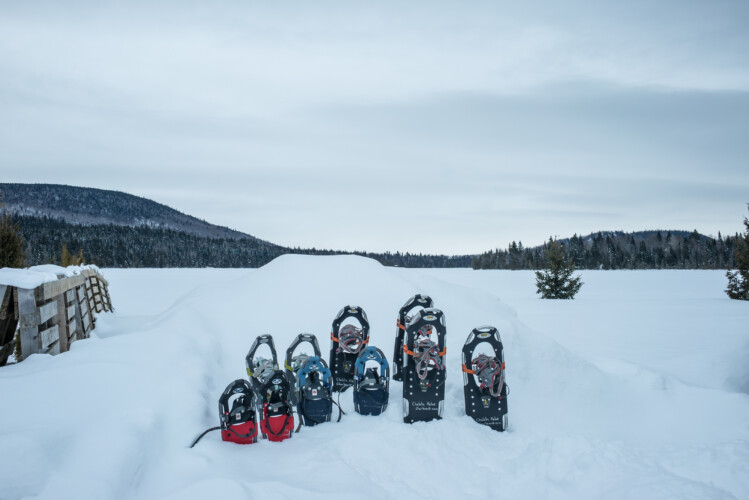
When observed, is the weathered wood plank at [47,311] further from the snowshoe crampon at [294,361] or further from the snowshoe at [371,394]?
the snowshoe at [371,394]

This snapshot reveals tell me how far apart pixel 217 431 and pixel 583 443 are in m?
4.61

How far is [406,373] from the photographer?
585 cm

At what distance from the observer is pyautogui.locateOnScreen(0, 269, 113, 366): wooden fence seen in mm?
5742

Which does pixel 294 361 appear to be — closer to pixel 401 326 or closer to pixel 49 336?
pixel 401 326

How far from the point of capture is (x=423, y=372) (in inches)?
230

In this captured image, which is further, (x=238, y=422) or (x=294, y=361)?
(x=294, y=361)

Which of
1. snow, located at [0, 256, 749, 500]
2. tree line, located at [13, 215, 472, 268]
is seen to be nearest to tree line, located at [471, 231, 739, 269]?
tree line, located at [13, 215, 472, 268]

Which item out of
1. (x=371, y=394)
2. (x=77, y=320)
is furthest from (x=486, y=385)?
(x=77, y=320)

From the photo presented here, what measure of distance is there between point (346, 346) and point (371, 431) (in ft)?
6.93

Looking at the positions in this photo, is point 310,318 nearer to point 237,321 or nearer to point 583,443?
point 237,321

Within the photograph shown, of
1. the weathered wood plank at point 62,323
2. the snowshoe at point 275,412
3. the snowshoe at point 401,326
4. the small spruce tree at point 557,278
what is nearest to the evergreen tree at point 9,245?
the weathered wood plank at point 62,323

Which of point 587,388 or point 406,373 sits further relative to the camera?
point 587,388

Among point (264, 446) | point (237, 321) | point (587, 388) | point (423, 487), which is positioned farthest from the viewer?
point (237, 321)

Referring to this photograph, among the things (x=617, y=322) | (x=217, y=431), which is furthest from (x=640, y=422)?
(x=617, y=322)
